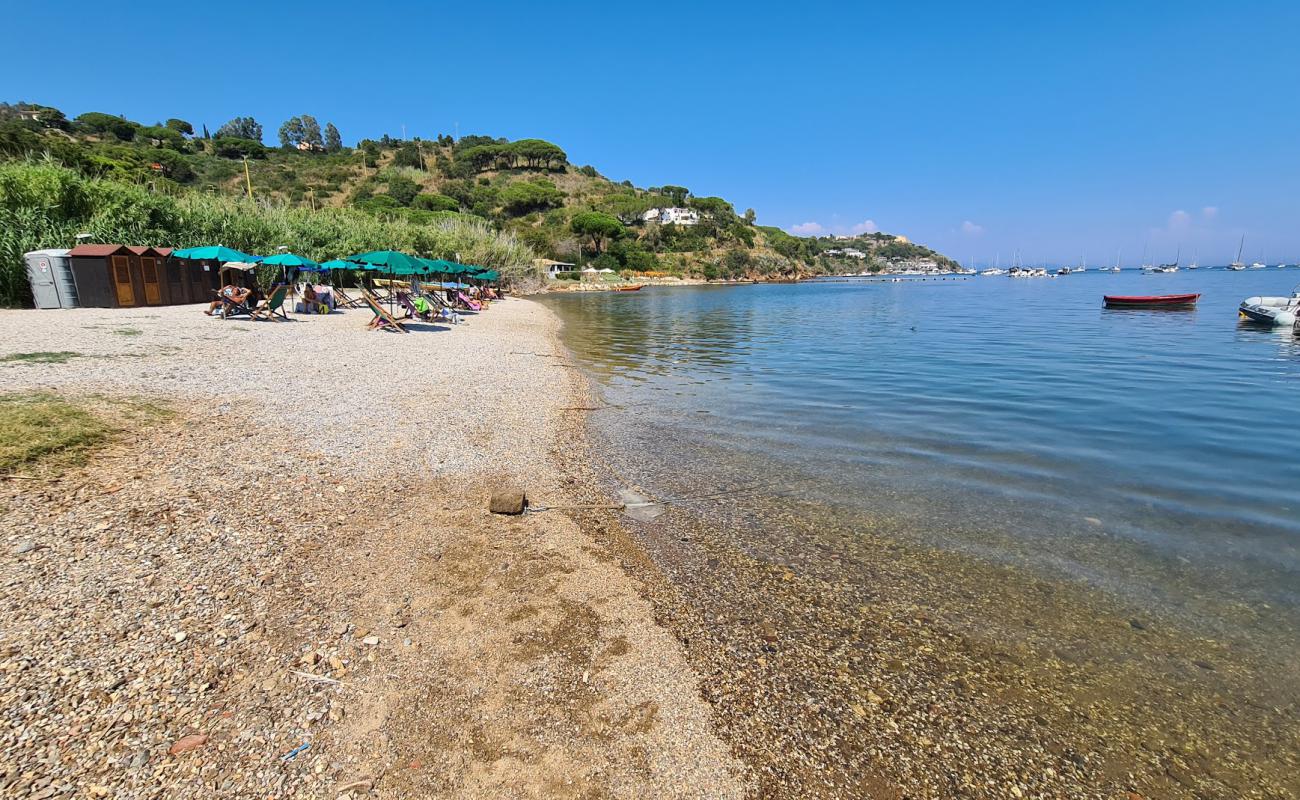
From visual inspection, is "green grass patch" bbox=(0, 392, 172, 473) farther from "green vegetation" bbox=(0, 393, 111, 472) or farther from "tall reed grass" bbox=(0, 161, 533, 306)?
"tall reed grass" bbox=(0, 161, 533, 306)

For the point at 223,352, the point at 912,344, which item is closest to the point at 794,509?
the point at 223,352

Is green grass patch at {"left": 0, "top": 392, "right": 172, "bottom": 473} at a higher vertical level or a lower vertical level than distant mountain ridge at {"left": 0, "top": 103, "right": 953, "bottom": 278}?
lower

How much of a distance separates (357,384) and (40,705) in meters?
7.84

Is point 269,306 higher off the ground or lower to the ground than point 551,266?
lower

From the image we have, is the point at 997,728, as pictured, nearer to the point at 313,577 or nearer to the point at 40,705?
the point at 313,577

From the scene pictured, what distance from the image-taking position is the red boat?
33.4 meters

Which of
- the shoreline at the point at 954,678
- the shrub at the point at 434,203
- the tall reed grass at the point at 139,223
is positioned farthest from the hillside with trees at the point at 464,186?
the shoreline at the point at 954,678

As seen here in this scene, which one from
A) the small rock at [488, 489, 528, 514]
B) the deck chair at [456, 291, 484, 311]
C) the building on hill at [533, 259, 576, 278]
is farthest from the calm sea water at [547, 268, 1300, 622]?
the building on hill at [533, 259, 576, 278]

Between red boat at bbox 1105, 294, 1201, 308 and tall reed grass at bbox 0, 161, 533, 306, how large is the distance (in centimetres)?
4841

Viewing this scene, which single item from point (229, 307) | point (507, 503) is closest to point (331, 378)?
point (507, 503)

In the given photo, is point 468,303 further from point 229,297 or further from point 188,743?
point 188,743

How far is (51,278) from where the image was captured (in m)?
17.8

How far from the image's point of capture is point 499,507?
5152mm

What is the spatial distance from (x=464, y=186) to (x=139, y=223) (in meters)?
86.0
